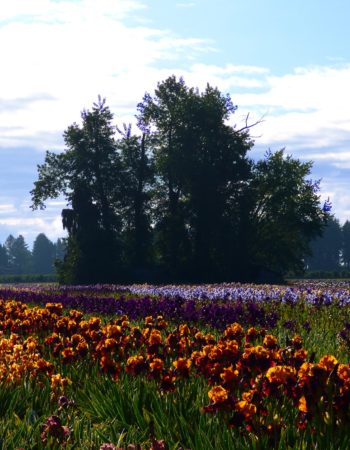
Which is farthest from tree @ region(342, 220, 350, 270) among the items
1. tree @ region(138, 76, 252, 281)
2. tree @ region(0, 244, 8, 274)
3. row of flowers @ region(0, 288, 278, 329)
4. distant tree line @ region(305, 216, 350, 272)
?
row of flowers @ region(0, 288, 278, 329)

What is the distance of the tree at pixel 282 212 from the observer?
5325 centimetres

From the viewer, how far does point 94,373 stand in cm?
849

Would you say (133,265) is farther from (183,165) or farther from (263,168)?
(263,168)

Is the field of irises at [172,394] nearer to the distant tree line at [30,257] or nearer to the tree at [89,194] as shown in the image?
the tree at [89,194]

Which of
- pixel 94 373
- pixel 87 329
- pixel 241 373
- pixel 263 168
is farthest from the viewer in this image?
pixel 263 168

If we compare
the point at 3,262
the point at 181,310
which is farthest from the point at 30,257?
the point at 181,310

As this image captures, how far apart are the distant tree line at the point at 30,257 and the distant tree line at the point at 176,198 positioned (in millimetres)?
108850

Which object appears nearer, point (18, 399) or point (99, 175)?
point (18, 399)

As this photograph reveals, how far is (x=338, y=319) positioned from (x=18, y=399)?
955 centimetres

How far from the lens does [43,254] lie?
182625 millimetres

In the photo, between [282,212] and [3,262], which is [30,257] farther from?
[282,212]

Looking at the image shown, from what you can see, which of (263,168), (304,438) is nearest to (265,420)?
(304,438)

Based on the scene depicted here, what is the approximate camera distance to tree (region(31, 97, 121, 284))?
4906 cm

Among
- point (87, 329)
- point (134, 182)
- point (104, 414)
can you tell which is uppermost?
point (134, 182)
